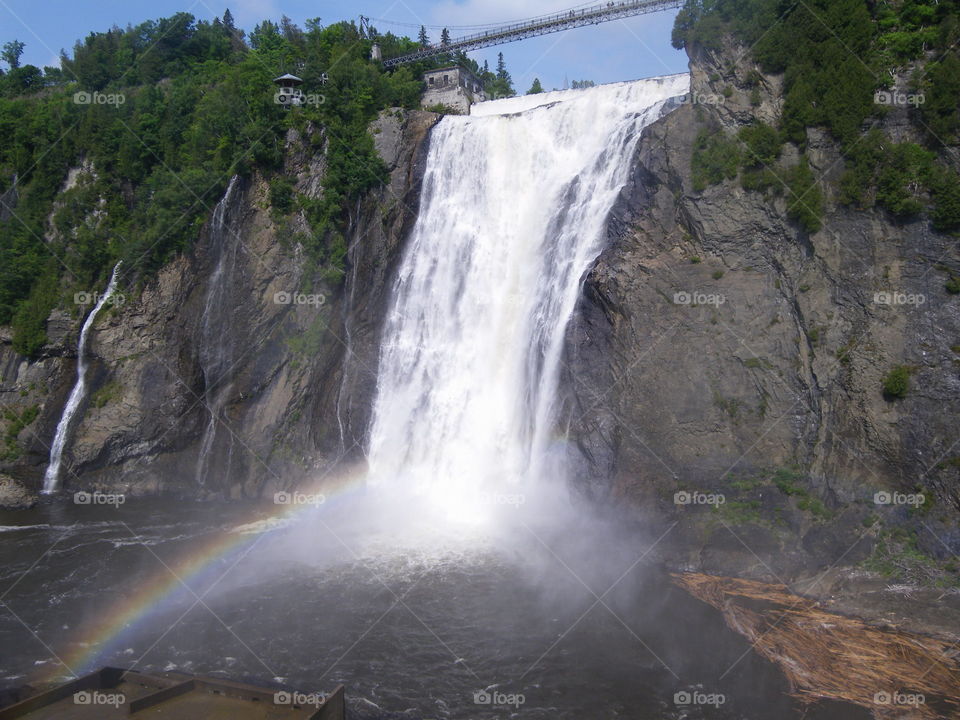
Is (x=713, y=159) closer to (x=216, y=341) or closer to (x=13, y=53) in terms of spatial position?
(x=216, y=341)

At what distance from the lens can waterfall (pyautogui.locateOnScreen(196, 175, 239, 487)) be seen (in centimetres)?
3191

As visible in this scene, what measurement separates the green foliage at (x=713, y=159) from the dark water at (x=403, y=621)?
12.9m

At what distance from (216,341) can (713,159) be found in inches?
897

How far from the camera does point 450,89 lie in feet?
135

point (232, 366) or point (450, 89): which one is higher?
point (450, 89)

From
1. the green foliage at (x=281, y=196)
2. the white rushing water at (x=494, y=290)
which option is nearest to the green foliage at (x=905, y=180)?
the white rushing water at (x=494, y=290)

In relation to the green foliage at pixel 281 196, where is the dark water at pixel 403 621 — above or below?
below

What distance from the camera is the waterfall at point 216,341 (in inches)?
1256

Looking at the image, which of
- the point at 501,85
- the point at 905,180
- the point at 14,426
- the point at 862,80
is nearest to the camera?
the point at 905,180

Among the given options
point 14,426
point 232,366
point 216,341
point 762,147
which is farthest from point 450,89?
point 14,426

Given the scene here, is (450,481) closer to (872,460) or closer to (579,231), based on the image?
(579,231)

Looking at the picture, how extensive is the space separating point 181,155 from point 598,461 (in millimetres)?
29115

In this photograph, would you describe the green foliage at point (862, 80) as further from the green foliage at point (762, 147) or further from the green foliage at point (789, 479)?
the green foliage at point (789, 479)

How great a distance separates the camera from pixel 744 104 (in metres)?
25.5
